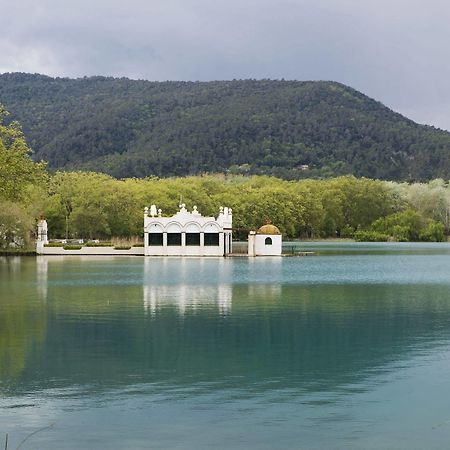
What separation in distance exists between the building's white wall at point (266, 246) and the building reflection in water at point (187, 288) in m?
19.4

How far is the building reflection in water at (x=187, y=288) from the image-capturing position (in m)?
34.1

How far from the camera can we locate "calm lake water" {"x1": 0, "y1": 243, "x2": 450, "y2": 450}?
1426 centimetres

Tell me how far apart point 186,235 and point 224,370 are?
64.7 metres

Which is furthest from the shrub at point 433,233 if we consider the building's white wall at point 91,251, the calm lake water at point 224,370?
the calm lake water at point 224,370

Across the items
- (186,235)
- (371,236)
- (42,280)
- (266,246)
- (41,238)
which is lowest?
(42,280)

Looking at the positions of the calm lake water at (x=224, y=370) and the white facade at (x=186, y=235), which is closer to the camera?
the calm lake water at (x=224, y=370)

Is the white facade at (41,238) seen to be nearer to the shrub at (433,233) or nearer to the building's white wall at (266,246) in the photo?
the building's white wall at (266,246)

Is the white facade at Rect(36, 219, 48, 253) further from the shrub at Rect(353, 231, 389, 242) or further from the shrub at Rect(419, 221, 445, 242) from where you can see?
the shrub at Rect(419, 221, 445, 242)

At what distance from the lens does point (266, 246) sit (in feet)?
274

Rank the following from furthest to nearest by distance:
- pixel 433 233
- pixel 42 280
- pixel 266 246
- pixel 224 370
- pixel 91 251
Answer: pixel 433 233 → pixel 91 251 → pixel 266 246 → pixel 42 280 → pixel 224 370

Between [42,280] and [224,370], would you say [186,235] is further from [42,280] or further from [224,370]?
[224,370]

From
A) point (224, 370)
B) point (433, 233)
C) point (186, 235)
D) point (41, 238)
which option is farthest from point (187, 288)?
point (433, 233)

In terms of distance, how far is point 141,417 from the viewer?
49.6ft

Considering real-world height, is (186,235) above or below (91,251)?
above
